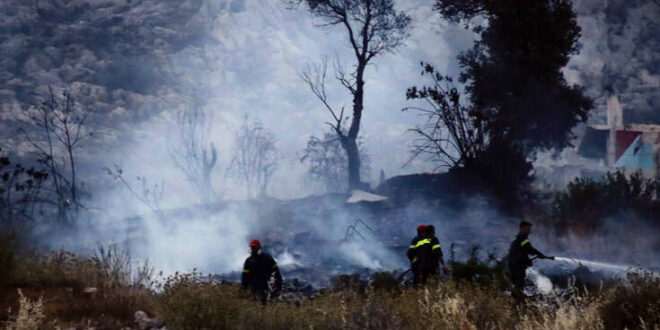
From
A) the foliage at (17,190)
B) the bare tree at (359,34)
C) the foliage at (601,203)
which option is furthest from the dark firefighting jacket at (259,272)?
the bare tree at (359,34)

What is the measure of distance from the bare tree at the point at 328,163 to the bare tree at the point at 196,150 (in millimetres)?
4407

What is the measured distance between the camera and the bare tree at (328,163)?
38.9 m

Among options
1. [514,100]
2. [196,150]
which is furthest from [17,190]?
[514,100]

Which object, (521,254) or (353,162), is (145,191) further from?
(521,254)

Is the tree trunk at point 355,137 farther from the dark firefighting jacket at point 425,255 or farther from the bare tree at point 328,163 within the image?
the dark firefighting jacket at point 425,255

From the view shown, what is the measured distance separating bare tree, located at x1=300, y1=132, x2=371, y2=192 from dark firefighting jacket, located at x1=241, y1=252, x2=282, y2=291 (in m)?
25.4

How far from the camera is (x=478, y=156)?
26422 mm

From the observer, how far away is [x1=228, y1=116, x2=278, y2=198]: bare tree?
39188 mm

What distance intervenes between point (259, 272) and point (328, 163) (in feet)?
86.1

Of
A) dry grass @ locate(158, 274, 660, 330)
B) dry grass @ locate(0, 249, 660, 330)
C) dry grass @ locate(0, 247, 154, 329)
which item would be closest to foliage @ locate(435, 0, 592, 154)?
dry grass @ locate(0, 247, 154, 329)

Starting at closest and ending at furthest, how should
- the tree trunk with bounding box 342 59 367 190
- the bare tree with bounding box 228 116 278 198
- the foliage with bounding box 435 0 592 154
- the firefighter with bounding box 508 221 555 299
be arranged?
the firefighter with bounding box 508 221 555 299 < the foliage with bounding box 435 0 592 154 < the tree trunk with bounding box 342 59 367 190 < the bare tree with bounding box 228 116 278 198

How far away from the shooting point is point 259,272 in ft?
42.4

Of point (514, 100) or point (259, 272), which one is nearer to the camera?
point (259, 272)

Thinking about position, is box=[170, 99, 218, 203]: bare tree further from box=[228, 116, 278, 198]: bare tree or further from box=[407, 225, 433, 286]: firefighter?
box=[407, 225, 433, 286]: firefighter
